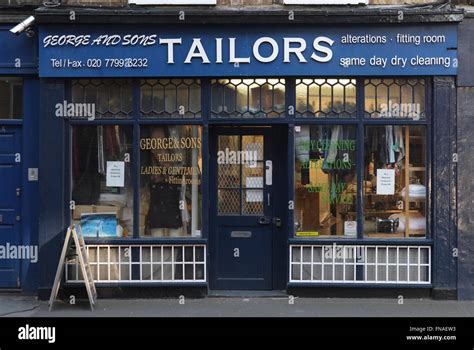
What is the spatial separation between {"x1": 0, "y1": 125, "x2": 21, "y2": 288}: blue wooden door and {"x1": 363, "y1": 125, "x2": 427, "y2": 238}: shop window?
205 inches

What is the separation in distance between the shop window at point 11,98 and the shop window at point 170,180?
1.95m

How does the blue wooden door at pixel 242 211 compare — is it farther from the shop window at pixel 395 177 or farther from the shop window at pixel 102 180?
the shop window at pixel 395 177

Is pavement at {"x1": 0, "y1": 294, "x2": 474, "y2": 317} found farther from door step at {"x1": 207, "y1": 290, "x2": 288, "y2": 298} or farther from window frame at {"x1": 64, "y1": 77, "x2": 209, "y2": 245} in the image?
window frame at {"x1": 64, "y1": 77, "x2": 209, "y2": 245}

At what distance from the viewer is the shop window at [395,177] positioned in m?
10.0

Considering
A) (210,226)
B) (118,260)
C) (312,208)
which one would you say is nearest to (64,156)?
(118,260)

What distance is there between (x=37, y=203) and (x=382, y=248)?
516cm

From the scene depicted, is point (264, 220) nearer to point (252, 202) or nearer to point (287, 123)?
point (252, 202)

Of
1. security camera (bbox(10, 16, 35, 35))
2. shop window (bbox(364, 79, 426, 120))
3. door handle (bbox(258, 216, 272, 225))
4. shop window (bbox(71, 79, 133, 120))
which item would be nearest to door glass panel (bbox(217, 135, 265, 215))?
door handle (bbox(258, 216, 272, 225))

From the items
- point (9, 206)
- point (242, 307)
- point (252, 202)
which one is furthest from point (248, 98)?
point (9, 206)

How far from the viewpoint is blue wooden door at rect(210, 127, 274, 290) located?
10.2 m

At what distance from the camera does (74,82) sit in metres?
10.1

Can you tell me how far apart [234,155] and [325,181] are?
1421 mm

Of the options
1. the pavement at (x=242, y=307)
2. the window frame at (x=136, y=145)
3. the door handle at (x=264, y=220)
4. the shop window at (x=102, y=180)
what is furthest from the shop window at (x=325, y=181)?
the shop window at (x=102, y=180)

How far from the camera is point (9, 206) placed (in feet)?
33.7
